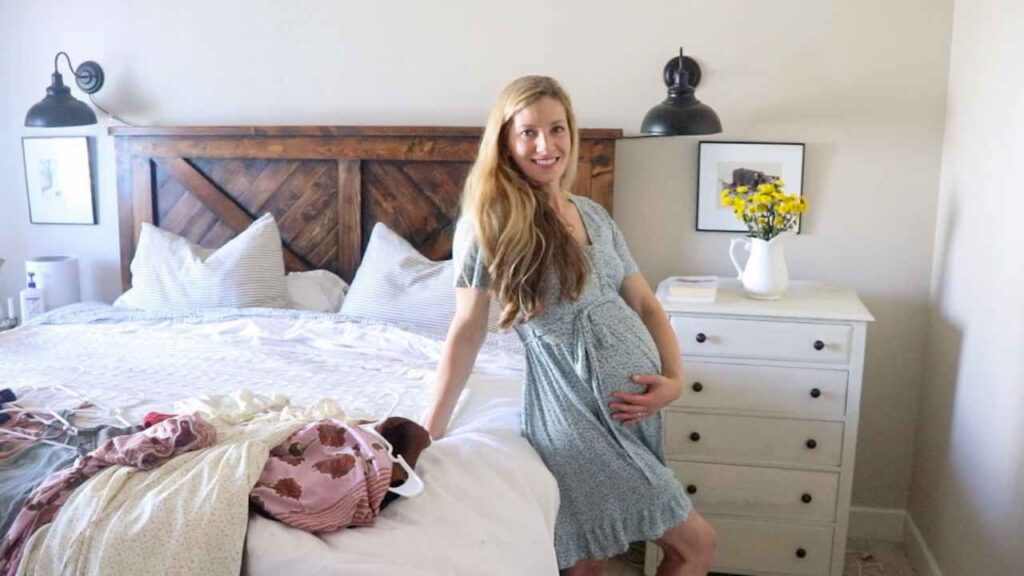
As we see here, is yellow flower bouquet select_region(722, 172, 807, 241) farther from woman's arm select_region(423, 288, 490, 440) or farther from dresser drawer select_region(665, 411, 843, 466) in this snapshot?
woman's arm select_region(423, 288, 490, 440)

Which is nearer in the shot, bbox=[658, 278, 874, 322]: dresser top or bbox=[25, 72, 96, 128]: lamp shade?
bbox=[658, 278, 874, 322]: dresser top

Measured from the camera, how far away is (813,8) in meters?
2.79

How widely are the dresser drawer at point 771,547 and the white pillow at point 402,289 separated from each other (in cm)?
96

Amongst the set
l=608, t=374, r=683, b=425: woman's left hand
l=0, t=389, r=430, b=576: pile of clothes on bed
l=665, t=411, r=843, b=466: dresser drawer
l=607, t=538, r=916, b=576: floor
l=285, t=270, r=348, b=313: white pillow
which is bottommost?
l=607, t=538, r=916, b=576: floor

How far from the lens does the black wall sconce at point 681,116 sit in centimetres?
259

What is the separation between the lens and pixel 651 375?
182 centimetres

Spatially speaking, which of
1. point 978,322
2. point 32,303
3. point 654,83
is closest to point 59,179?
point 32,303

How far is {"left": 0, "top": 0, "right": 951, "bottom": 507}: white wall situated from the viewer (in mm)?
2795

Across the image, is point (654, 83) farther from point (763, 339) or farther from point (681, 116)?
point (763, 339)

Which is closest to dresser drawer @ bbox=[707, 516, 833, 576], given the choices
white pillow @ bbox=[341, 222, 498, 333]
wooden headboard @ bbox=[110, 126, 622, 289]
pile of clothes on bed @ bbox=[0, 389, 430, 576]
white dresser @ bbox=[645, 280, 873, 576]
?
white dresser @ bbox=[645, 280, 873, 576]

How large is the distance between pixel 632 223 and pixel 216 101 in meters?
1.62

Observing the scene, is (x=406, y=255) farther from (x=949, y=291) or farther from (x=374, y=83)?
(x=949, y=291)

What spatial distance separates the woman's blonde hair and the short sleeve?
0.05 ft

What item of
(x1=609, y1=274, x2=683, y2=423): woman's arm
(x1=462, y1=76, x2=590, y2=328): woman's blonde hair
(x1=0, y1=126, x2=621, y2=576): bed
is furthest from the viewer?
(x1=609, y1=274, x2=683, y2=423): woman's arm
